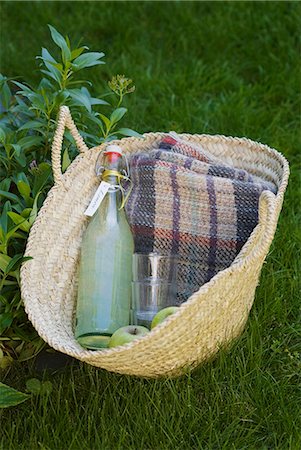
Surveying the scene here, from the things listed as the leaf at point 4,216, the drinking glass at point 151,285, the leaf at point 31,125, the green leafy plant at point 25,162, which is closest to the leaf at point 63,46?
the green leafy plant at point 25,162

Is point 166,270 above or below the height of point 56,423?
above

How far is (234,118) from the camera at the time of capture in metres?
2.90

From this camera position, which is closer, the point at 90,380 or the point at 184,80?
the point at 90,380

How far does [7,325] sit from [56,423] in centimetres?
24

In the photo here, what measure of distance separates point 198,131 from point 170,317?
1.32 meters

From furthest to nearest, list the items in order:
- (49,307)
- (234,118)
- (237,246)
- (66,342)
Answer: (234,118), (237,246), (49,307), (66,342)

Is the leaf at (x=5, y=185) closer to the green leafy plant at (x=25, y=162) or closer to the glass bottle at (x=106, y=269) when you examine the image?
the green leafy plant at (x=25, y=162)

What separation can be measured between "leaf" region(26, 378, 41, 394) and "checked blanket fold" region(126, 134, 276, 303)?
0.39m

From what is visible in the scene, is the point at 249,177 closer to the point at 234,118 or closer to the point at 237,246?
the point at 237,246

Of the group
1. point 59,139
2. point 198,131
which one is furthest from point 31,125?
point 198,131

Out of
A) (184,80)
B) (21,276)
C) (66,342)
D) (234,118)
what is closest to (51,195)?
(21,276)

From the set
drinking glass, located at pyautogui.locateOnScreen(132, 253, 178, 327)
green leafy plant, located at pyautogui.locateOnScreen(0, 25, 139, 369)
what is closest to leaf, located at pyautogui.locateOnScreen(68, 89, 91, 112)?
green leafy plant, located at pyautogui.locateOnScreen(0, 25, 139, 369)

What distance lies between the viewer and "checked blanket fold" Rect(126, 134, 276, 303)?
2.00 m

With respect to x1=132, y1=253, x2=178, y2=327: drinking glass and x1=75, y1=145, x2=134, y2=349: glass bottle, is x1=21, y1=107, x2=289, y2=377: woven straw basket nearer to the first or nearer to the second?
x1=75, y1=145, x2=134, y2=349: glass bottle
